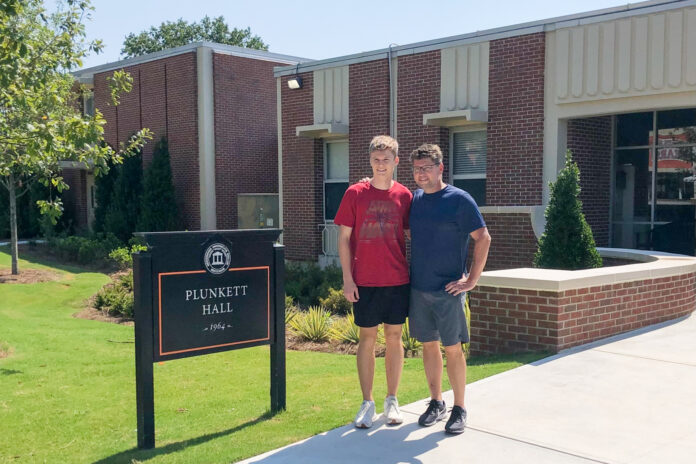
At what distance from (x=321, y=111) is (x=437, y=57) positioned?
3.24m

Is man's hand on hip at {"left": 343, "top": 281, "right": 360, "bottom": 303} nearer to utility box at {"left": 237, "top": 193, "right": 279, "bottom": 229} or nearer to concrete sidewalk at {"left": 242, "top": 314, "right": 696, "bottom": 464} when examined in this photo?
concrete sidewalk at {"left": 242, "top": 314, "right": 696, "bottom": 464}

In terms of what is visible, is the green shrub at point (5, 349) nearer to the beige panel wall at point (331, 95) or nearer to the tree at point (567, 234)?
the tree at point (567, 234)

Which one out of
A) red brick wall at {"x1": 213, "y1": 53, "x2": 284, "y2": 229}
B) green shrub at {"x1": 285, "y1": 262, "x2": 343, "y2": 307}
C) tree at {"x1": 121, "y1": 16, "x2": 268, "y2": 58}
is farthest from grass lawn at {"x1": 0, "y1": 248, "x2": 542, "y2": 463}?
tree at {"x1": 121, "y1": 16, "x2": 268, "y2": 58}

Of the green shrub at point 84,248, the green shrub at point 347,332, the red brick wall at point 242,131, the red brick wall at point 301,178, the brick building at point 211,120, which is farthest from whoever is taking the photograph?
the red brick wall at point 242,131

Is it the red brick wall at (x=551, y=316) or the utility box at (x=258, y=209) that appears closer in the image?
the red brick wall at (x=551, y=316)

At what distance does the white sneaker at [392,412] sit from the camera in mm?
4770

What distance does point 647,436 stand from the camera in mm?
4496

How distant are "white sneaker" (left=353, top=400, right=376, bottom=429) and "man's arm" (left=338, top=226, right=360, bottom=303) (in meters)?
0.71

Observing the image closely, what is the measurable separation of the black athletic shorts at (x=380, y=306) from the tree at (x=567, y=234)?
4.93m

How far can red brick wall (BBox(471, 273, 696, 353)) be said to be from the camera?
6.62 m

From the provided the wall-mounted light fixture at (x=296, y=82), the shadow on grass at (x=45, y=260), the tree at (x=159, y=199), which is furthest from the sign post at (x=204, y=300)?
the tree at (x=159, y=199)

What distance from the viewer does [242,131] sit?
20453mm

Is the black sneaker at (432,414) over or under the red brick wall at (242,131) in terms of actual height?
under

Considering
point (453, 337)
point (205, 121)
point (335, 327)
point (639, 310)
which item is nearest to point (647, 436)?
point (453, 337)
